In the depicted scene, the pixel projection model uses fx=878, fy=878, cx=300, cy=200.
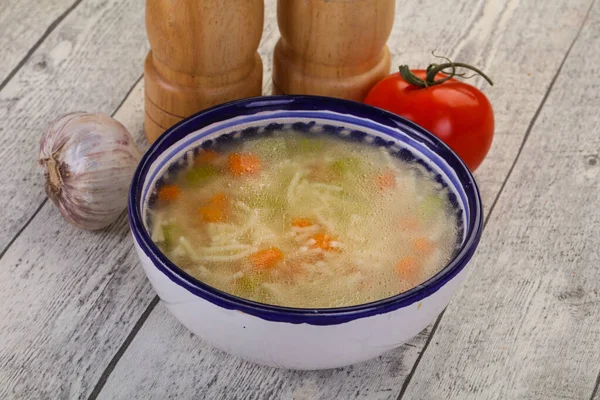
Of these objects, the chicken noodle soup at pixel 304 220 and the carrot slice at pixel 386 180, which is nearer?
the chicken noodle soup at pixel 304 220

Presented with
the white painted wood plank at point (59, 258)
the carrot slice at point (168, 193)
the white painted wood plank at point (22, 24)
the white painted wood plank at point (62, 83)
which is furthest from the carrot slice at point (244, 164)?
the white painted wood plank at point (22, 24)

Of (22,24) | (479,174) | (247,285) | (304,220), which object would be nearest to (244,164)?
(304,220)

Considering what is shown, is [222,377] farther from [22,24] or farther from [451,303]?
[22,24]

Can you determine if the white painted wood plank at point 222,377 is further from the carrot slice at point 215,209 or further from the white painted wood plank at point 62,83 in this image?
the white painted wood plank at point 62,83

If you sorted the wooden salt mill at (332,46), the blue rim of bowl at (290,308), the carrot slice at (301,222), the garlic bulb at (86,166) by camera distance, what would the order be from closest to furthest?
the blue rim of bowl at (290,308), the carrot slice at (301,222), the garlic bulb at (86,166), the wooden salt mill at (332,46)

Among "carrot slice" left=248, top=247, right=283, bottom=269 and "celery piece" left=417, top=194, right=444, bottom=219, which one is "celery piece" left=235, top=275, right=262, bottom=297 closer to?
"carrot slice" left=248, top=247, right=283, bottom=269

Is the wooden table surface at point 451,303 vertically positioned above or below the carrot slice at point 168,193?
below

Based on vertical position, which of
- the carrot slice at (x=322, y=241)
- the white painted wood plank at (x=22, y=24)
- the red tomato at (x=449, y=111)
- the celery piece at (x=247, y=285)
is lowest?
the white painted wood plank at (x=22, y=24)

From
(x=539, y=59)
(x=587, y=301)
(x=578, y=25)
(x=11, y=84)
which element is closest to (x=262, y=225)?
(x=587, y=301)
